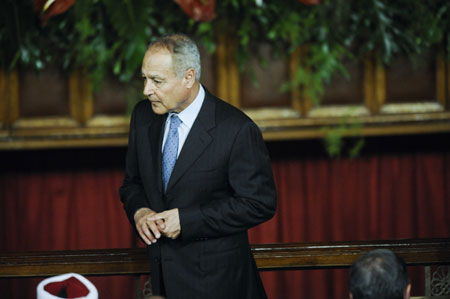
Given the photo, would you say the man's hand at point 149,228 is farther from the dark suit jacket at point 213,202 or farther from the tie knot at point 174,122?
the tie knot at point 174,122

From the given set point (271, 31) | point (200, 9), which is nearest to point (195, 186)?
point (200, 9)

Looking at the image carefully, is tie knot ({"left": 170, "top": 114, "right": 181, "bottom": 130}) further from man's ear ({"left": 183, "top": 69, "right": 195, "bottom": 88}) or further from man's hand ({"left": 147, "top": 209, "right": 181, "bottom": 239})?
man's hand ({"left": 147, "top": 209, "right": 181, "bottom": 239})

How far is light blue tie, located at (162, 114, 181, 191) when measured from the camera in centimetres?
193

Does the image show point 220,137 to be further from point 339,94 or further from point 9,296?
point 9,296

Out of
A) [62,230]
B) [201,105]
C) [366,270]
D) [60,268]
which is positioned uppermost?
[201,105]

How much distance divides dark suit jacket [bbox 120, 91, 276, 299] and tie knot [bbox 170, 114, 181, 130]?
0.07 m

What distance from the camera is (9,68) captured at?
333 cm

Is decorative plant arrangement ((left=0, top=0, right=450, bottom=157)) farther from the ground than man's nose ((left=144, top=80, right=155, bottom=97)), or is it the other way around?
decorative plant arrangement ((left=0, top=0, right=450, bottom=157))

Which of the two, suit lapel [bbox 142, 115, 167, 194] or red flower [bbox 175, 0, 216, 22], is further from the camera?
red flower [bbox 175, 0, 216, 22]

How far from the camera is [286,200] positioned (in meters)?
3.82

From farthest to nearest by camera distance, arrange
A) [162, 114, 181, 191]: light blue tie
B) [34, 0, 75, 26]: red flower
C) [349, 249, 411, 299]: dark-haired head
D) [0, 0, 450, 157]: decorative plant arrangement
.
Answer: [0, 0, 450, 157]: decorative plant arrangement
[34, 0, 75, 26]: red flower
[162, 114, 181, 191]: light blue tie
[349, 249, 411, 299]: dark-haired head

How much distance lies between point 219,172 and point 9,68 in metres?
1.85

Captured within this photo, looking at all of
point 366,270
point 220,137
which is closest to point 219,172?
point 220,137

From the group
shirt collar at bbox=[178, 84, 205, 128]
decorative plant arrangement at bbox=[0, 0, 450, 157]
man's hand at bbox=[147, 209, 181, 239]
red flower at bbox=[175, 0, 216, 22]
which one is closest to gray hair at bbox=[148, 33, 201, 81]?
shirt collar at bbox=[178, 84, 205, 128]
